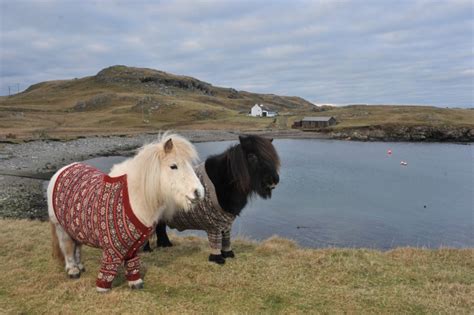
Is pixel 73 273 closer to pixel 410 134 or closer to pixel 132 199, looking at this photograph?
pixel 132 199

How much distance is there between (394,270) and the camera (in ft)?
20.8

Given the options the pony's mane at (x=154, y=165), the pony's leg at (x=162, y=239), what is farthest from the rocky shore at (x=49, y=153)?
the pony's mane at (x=154, y=165)

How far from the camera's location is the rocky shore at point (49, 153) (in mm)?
17672

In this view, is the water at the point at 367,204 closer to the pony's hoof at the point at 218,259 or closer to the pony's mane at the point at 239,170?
the pony's mane at the point at 239,170

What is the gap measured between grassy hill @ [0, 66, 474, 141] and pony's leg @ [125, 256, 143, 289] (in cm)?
5387

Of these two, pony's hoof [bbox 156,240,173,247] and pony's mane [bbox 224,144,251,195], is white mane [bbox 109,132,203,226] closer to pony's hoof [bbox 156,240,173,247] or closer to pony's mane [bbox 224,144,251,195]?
pony's mane [bbox 224,144,251,195]

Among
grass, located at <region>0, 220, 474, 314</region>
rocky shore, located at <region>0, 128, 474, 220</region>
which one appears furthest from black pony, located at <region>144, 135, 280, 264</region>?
rocky shore, located at <region>0, 128, 474, 220</region>

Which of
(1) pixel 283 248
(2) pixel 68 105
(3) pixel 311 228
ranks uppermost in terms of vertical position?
(2) pixel 68 105

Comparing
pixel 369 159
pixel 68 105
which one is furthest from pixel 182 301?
pixel 68 105

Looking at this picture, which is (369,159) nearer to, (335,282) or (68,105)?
(335,282)

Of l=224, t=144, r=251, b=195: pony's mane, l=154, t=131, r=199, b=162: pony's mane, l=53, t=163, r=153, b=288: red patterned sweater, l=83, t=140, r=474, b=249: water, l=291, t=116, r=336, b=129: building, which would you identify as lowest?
l=83, t=140, r=474, b=249: water

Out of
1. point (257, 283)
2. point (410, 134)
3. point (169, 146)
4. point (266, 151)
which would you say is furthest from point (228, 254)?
point (410, 134)

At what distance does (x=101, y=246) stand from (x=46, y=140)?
49.0m

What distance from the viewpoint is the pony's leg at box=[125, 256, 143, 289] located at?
17.6 ft
